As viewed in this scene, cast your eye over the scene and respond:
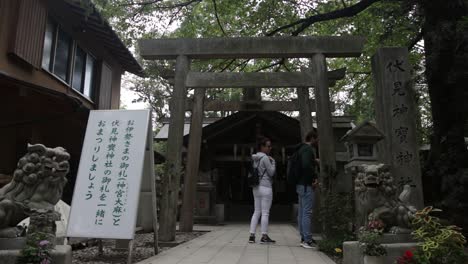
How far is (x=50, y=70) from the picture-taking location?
33.9 ft

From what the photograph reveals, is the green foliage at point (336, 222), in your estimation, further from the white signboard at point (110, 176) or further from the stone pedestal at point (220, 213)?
the stone pedestal at point (220, 213)

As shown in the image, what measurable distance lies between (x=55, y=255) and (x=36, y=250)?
0.19m

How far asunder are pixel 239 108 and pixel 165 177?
20.3 ft

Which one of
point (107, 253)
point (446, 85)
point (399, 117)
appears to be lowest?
point (107, 253)

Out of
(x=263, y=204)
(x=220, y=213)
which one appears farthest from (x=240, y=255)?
(x=220, y=213)

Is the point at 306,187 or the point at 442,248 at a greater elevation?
the point at 306,187

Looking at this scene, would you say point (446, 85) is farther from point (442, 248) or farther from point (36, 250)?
point (36, 250)

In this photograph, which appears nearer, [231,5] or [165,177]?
[165,177]

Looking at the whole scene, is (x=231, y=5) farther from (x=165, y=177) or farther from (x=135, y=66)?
(x=165, y=177)

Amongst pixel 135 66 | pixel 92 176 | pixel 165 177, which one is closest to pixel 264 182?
pixel 165 177

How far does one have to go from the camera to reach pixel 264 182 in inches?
270

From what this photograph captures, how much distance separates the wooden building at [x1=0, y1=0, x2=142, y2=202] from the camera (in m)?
7.26

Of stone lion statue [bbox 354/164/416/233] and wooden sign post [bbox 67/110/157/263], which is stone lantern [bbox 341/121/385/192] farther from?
wooden sign post [bbox 67/110/157/263]

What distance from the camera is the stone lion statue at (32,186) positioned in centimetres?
360
